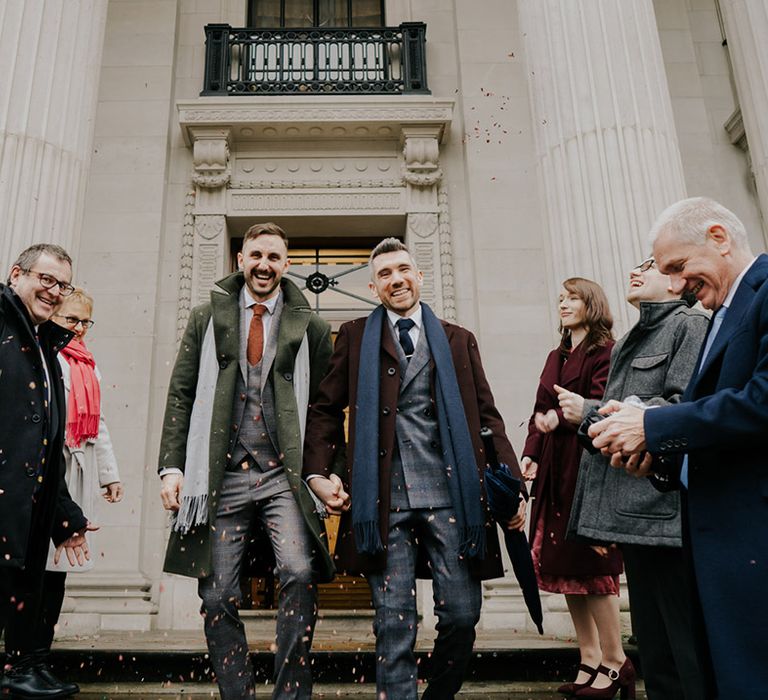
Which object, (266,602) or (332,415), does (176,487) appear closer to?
(332,415)

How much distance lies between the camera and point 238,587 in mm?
3037

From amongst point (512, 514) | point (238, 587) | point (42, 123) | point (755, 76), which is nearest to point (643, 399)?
point (512, 514)

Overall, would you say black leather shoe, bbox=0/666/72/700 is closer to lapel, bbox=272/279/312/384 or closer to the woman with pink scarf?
the woman with pink scarf

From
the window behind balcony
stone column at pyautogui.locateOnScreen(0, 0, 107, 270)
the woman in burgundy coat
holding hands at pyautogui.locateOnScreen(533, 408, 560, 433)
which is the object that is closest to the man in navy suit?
holding hands at pyautogui.locateOnScreen(533, 408, 560, 433)

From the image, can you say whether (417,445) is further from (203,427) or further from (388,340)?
(203,427)

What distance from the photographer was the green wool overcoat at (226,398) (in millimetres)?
3025

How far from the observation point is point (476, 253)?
24.8 feet

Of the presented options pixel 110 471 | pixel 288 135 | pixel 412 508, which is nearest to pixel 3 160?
pixel 110 471

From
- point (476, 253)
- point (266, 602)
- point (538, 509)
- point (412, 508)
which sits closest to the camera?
point (412, 508)

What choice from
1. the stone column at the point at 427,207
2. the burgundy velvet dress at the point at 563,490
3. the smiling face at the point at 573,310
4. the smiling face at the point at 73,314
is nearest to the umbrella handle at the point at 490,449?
the burgundy velvet dress at the point at 563,490

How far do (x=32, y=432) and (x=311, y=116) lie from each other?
580 cm

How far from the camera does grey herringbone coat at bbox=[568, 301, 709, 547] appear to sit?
105 inches

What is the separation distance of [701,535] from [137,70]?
824cm

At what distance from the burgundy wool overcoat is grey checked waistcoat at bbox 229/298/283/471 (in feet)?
0.57
